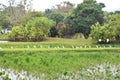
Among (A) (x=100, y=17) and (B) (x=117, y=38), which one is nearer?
(B) (x=117, y=38)

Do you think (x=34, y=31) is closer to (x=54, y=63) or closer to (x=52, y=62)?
(x=52, y=62)

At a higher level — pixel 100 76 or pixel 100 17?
pixel 100 17

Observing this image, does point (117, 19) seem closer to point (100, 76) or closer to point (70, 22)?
point (70, 22)

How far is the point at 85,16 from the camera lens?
46.0 metres

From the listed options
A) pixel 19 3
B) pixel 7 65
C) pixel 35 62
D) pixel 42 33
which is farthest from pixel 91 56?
pixel 19 3

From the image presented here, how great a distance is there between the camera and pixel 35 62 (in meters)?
19.8

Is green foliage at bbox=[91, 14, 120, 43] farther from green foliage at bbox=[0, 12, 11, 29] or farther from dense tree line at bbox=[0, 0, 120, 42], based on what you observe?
green foliage at bbox=[0, 12, 11, 29]

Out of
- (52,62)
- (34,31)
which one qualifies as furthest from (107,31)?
(52,62)

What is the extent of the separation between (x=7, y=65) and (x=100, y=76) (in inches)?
254

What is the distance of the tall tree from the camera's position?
4541 centimetres

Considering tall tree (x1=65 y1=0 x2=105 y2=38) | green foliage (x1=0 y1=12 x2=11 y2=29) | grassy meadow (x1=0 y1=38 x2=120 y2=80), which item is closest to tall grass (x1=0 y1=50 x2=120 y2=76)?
grassy meadow (x1=0 y1=38 x2=120 y2=80)

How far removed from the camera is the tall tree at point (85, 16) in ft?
149

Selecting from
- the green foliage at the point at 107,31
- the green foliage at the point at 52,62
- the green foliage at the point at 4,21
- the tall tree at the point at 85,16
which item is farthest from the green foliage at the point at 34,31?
the green foliage at the point at 52,62

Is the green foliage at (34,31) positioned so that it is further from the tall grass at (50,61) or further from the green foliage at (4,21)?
the tall grass at (50,61)
